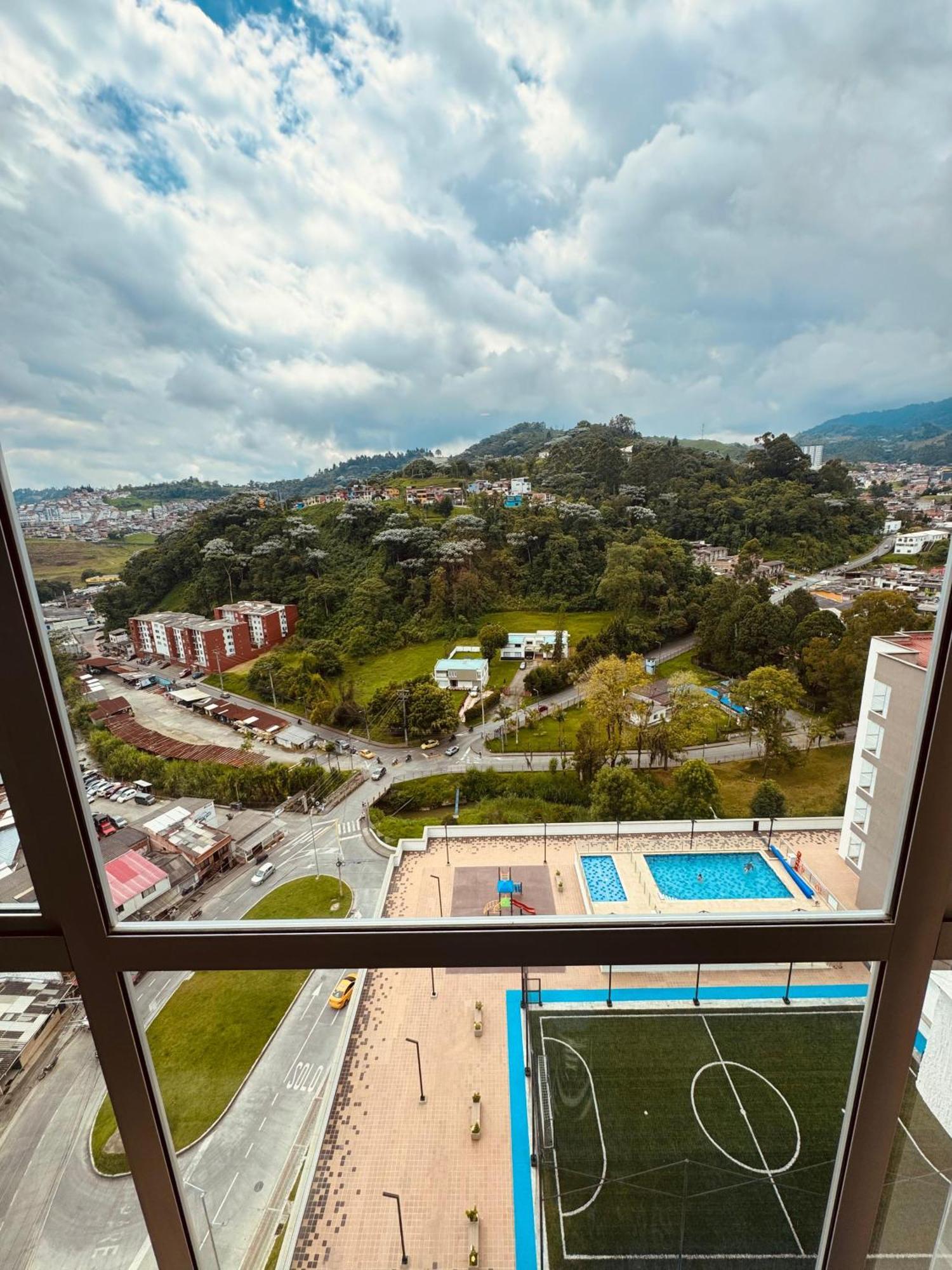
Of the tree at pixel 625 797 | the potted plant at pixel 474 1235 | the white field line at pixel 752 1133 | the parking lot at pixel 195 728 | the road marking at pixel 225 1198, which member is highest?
the parking lot at pixel 195 728

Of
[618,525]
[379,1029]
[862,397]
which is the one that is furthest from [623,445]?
[379,1029]

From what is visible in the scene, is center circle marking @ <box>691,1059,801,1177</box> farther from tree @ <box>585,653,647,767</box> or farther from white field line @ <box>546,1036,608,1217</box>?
tree @ <box>585,653,647,767</box>

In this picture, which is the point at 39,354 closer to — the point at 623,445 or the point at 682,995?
the point at 623,445

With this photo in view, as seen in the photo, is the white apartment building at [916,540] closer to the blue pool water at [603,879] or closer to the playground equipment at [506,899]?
the blue pool water at [603,879]

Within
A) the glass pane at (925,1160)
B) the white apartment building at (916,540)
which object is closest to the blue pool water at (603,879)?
the glass pane at (925,1160)

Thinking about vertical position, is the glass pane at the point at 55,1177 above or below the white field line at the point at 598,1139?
above

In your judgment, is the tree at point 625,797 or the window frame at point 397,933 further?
the tree at point 625,797
